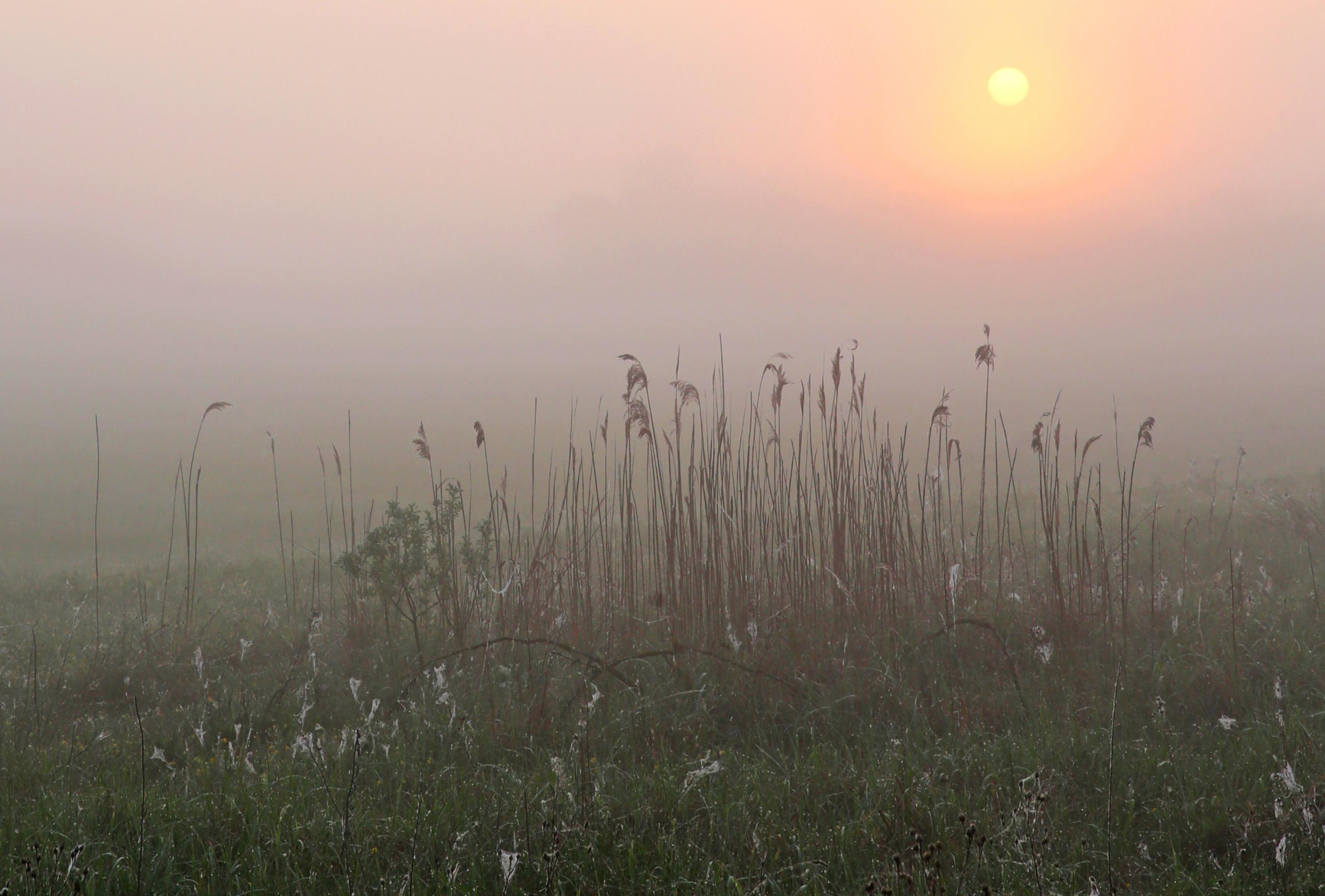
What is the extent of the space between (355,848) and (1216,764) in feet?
9.62

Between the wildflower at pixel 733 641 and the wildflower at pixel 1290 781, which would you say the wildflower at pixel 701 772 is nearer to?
the wildflower at pixel 733 641

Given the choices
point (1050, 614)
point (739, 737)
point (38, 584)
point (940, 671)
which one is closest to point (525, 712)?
point (739, 737)

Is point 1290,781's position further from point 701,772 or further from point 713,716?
point 713,716

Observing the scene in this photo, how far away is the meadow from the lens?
243 cm

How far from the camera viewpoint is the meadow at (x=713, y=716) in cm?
243

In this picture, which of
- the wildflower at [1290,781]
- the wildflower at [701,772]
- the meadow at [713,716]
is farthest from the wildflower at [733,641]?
the wildflower at [1290,781]

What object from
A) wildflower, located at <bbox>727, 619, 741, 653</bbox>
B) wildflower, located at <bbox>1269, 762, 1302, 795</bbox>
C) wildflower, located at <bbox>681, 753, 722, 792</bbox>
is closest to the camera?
wildflower, located at <bbox>1269, 762, 1302, 795</bbox>

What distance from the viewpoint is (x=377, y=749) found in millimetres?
3395

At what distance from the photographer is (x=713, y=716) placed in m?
3.72

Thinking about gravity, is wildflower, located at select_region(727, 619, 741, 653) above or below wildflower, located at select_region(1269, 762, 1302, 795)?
below

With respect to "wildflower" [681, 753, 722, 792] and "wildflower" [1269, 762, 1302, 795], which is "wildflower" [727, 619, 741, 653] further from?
"wildflower" [1269, 762, 1302, 795]

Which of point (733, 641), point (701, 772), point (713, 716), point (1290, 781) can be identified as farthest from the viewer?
point (733, 641)

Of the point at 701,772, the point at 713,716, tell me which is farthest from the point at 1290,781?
the point at 713,716

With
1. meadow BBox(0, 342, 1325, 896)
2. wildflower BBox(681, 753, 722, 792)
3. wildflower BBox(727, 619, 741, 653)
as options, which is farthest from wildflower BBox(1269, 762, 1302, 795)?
wildflower BBox(727, 619, 741, 653)
